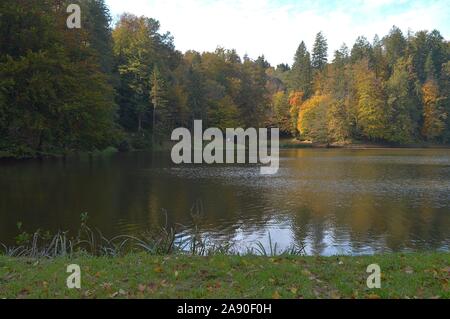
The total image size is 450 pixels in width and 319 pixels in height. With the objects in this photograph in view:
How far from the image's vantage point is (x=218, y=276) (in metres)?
6.46

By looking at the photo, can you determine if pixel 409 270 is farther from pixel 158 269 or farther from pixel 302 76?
pixel 302 76

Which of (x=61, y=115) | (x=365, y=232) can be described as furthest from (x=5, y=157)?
(x=365, y=232)

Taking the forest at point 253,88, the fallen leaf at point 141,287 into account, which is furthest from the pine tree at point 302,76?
the fallen leaf at point 141,287

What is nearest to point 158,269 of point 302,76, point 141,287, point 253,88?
point 141,287

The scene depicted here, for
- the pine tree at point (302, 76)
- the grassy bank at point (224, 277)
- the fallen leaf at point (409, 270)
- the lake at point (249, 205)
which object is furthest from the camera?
the pine tree at point (302, 76)

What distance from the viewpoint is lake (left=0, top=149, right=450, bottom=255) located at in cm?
1427

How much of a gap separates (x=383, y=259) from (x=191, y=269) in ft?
11.3

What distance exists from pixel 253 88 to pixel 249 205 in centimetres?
6218

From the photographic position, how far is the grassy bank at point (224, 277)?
565 cm

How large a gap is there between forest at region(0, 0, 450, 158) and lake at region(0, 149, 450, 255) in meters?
4.14

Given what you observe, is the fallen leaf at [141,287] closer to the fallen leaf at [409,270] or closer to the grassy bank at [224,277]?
the grassy bank at [224,277]

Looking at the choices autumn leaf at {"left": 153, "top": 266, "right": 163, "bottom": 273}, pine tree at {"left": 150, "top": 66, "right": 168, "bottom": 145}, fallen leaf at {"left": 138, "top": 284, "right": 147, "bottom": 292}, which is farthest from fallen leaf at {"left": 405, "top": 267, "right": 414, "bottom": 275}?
pine tree at {"left": 150, "top": 66, "right": 168, "bottom": 145}

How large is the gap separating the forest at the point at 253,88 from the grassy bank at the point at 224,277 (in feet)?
59.3

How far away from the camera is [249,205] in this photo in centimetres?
1928
